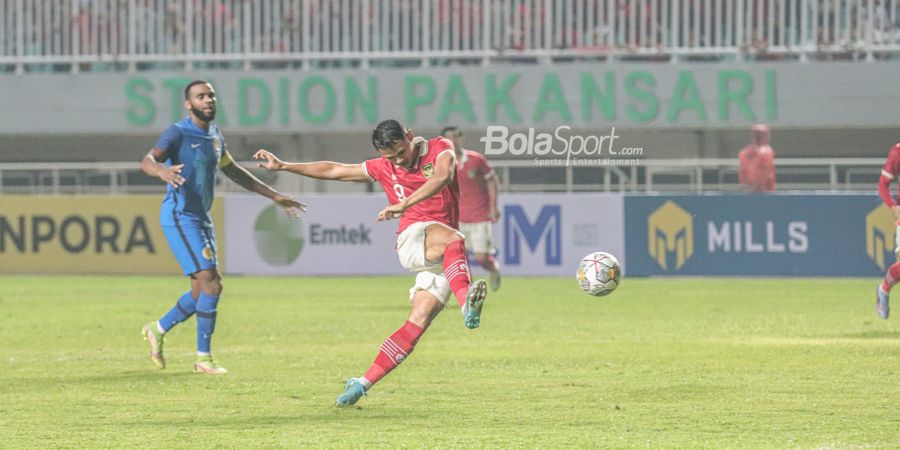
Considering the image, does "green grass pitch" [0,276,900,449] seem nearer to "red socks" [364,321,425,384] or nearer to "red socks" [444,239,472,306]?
"red socks" [364,321,425,384]

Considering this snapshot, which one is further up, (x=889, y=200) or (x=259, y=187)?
(x=259, y=187)

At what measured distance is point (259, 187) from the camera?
1179cm

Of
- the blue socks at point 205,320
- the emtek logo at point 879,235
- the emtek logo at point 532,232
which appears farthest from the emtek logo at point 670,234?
the blue socks at point 205,320

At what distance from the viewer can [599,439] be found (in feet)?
25.8

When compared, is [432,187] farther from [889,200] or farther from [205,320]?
[889,200]

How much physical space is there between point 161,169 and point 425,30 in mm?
17256

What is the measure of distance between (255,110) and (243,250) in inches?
153

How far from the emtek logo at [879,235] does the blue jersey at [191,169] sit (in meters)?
12.9

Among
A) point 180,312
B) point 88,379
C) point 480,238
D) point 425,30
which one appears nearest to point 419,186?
point 88,379

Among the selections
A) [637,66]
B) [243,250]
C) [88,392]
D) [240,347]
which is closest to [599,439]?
[88,392]

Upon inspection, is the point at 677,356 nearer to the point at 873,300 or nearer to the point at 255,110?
the point at 873,300

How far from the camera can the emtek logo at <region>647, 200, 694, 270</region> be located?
23.1m

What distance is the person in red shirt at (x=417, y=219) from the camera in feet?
30.2
